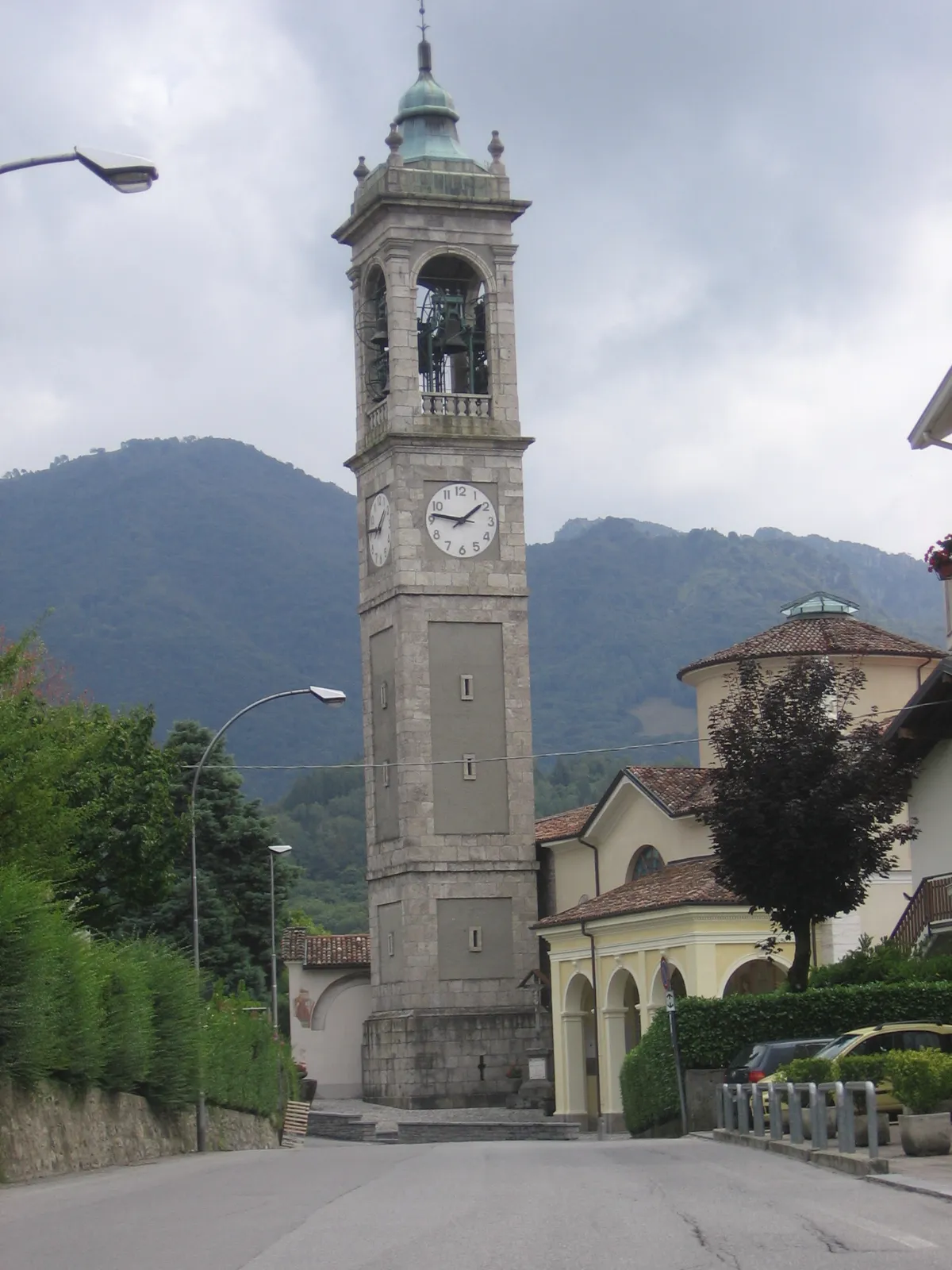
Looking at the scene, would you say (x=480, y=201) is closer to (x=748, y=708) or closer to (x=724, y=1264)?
(x=748, y=708)

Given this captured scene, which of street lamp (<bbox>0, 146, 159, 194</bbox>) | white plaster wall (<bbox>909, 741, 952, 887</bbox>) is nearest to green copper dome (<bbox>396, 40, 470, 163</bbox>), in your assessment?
white plaster wall (<bbox>909, 741, 952, 887</bbox>)

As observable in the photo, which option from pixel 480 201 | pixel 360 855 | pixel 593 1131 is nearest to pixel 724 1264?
pixel 593 1131

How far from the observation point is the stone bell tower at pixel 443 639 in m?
62.5

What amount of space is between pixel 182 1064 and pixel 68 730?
8874 millimetres

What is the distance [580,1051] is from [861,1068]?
31270mm

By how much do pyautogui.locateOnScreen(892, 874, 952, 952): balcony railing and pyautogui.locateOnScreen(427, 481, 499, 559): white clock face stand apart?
2646cm

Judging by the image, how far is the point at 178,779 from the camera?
7356cm

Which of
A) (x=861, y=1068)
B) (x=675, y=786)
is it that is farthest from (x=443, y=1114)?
(x=861, y=1068)

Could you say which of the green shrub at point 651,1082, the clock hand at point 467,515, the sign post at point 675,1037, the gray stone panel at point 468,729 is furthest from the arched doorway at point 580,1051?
the sign post at point 675,1037

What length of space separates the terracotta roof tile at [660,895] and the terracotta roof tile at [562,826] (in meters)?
4.41

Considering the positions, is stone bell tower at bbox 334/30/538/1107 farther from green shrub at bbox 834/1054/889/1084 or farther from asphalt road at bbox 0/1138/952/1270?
asphalt road at bbox 0/1138/952/1270

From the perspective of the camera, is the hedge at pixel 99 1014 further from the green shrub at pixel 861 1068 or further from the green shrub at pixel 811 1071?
the green shrub at pixel 861 1068

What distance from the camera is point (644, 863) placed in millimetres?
60562

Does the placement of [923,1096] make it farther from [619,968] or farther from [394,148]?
[394,148]
